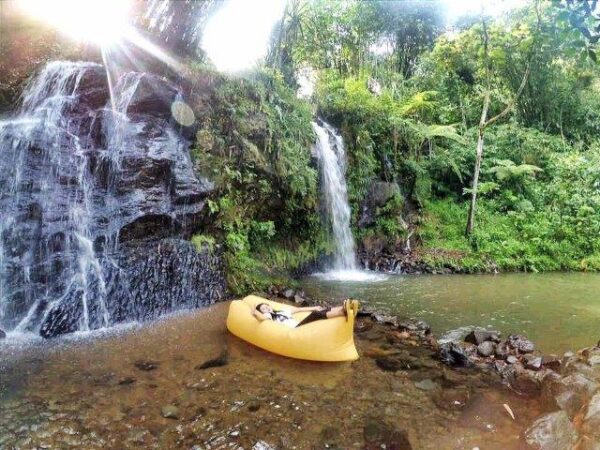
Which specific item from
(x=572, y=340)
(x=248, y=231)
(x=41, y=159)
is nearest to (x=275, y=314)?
(x=248, y=231)

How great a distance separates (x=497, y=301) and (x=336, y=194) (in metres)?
5.07

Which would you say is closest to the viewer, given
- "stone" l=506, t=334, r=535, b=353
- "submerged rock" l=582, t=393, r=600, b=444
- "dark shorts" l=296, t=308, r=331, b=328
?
"submerged rock" l=582, t=393, r=600, b=444

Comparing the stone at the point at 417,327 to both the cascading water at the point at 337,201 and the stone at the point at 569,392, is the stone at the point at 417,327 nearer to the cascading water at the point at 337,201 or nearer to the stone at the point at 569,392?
the stone at the point at 569,392

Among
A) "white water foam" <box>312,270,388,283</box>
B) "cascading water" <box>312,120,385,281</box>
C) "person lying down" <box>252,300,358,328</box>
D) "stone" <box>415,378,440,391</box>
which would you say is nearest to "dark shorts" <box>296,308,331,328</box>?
"person lying down" <box>252,300,358,328</box>

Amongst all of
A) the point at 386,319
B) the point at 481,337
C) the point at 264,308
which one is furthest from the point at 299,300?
the point at 481,337

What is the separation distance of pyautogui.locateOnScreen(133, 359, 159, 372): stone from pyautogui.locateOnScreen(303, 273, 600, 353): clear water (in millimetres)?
3951

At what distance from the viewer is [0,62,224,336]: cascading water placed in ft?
20.9

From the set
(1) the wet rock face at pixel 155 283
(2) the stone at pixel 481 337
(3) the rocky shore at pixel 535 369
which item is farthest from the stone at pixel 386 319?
(1) the wet rock face at pixel 155 283

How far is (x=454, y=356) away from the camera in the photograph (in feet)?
17.2

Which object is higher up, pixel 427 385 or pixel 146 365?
pixel 146 365

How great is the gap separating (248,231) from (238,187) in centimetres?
96

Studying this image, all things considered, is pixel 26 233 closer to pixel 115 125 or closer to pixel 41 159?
pixel 41 159

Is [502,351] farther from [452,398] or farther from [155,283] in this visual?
[155,283]

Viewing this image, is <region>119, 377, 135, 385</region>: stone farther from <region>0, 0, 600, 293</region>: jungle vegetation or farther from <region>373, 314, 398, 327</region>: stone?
<region>373, 314, 398, 327</region>: stone
